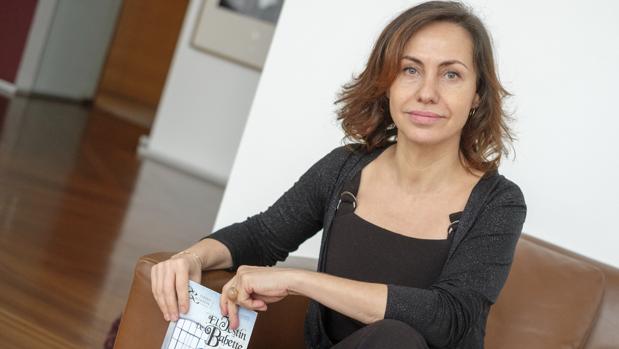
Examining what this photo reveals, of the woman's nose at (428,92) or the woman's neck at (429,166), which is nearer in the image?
the woman's nose at (428,92)

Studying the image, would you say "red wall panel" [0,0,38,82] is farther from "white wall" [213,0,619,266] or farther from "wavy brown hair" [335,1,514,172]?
"wavy brown hair" [335,1,514,172]

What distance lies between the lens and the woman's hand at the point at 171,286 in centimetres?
165

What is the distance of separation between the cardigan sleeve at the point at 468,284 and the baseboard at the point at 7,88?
656 centimetres

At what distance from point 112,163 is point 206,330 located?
4.13m

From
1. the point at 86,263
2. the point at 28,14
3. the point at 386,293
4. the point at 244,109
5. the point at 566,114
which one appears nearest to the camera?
the point at 386,293

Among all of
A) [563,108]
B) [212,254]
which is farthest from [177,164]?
[212,254]

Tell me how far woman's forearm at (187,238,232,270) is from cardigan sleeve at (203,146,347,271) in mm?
83

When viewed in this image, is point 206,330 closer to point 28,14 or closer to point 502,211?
point 502,211

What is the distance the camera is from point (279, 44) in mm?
2838

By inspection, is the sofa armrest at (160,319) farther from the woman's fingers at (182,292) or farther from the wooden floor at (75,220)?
the wooden floor at (75,220)

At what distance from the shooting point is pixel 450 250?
5.97 feet

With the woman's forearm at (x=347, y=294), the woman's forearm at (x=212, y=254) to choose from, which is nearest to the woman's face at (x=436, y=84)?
the woman's forearm at (x=347, y=294)

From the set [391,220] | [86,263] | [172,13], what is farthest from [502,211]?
[172,13]

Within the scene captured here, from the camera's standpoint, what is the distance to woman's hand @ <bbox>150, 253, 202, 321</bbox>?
1652 millimetres
